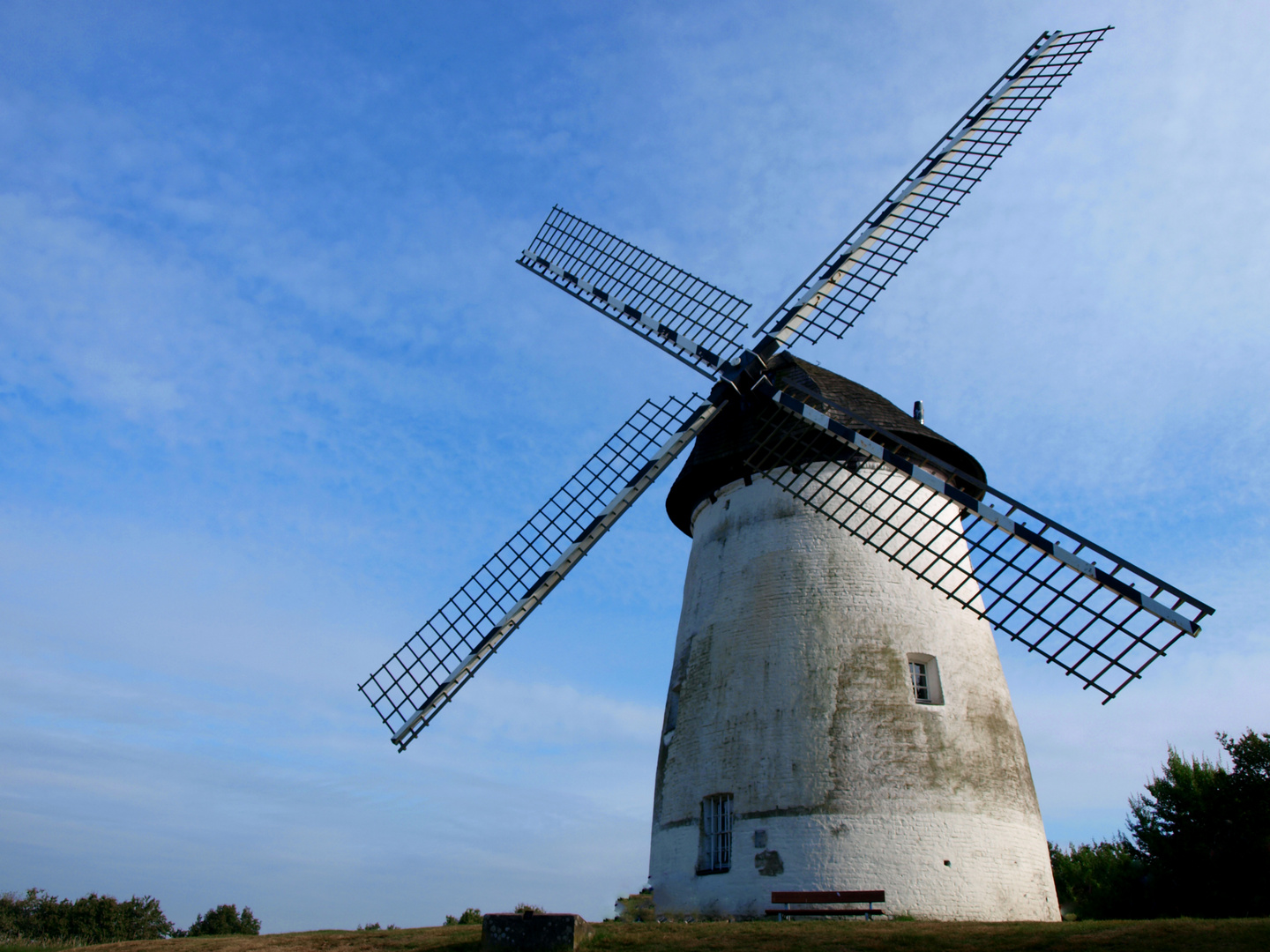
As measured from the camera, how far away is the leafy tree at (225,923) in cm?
A: 2659

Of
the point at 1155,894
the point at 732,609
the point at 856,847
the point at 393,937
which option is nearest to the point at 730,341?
the point at 732,609

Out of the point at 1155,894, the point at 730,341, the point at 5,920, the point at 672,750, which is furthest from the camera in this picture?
the point at 5,920

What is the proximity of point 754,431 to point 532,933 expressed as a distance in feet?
26.5

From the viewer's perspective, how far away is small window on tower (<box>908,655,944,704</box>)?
12.9 metres

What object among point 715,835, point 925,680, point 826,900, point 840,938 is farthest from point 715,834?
point 925,680

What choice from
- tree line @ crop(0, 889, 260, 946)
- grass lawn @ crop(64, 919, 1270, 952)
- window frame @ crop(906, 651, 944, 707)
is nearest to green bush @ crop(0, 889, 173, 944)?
tree line @ crop(0, 889, 260, 946)

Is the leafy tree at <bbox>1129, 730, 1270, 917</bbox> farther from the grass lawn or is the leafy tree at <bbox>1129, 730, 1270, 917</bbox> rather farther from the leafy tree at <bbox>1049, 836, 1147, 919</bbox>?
the grass lawn

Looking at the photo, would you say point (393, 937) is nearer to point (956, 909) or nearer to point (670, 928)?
point (670, 928)

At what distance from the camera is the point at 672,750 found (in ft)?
45.9

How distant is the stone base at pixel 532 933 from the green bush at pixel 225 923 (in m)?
20.5

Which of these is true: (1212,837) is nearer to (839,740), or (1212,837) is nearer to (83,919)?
(839,740)

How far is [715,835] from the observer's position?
12.8m

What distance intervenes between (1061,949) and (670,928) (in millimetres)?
4269

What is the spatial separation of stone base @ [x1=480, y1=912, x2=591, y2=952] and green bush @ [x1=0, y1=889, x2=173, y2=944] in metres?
16.7
